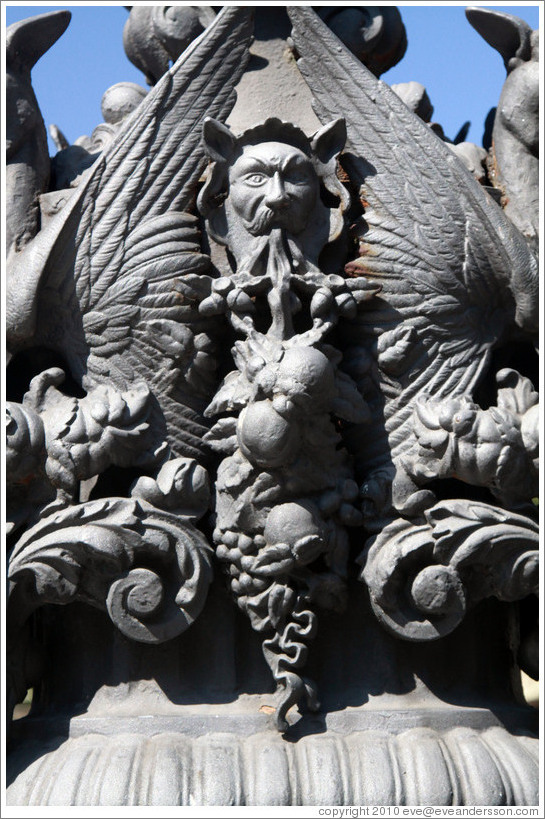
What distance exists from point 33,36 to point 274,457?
4.89ft

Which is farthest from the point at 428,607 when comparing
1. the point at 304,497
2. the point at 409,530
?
the point at 304,497

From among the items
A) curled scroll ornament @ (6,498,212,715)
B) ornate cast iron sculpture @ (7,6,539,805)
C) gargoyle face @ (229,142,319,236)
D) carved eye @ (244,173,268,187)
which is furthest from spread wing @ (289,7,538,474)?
curled scroll ornament @ (6,498,212,715)

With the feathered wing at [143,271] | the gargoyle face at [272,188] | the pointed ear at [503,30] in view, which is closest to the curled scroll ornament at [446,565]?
the feathered wing at [143,271]

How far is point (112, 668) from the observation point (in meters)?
3.29

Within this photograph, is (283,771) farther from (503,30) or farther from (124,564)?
(503,30)

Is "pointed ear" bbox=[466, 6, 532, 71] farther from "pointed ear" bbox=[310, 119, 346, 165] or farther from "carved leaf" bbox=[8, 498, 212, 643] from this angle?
"carved leaf" bbox=[8, 498, 212, 643]

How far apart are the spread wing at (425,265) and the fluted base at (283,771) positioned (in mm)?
785

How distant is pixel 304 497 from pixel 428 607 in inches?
16.9

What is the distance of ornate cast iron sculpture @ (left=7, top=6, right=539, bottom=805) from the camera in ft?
10.1

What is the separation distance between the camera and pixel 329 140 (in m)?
3.36

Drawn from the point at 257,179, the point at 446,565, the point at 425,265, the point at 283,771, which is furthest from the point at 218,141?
the point at 283,771

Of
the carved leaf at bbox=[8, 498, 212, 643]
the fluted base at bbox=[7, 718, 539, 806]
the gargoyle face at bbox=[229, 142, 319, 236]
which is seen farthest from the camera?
the gargoyle face at bbox=[229, 142, 319, 236]

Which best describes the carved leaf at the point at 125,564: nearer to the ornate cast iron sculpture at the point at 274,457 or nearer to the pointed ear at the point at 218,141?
the ornate cast iron sculpture at the point at 274,457

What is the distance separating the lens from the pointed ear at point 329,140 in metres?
3.32
